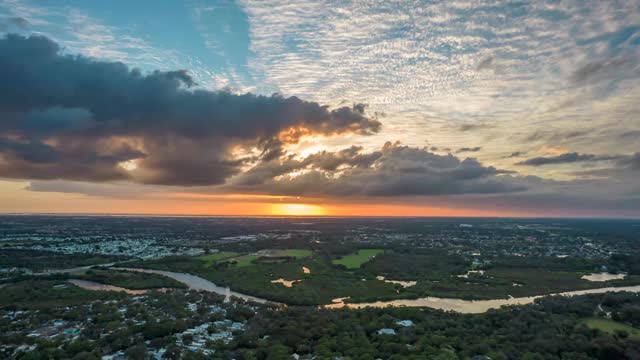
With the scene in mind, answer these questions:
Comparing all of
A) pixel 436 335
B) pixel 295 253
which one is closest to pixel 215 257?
pixel 295 253

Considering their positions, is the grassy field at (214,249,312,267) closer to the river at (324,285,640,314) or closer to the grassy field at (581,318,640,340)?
the river at (324,285,640,314)

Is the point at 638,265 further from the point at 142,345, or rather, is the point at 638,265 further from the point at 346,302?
the point at 142,345

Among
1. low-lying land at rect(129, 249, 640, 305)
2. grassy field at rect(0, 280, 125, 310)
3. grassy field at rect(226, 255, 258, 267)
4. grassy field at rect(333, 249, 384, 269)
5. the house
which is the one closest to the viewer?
the house

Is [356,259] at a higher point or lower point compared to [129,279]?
higher

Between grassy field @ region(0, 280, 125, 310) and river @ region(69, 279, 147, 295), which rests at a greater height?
grassy field @ region(0, 280, 125, 310)

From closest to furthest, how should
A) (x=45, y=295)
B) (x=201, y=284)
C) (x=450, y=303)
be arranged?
(x=45, y=295)
(x=450, y=303)
(x=201, y=284)

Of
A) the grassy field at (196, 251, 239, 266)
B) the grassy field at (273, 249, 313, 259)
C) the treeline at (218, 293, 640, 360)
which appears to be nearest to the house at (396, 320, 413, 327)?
the treeline at (218, 293, 640, 360)

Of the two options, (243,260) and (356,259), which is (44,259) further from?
(356,259)

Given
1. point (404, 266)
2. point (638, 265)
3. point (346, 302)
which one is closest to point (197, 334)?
point (346, 302)

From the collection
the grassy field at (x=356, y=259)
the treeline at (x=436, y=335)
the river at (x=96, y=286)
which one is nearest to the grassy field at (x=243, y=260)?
the grassy field at (x=356, y=259)
